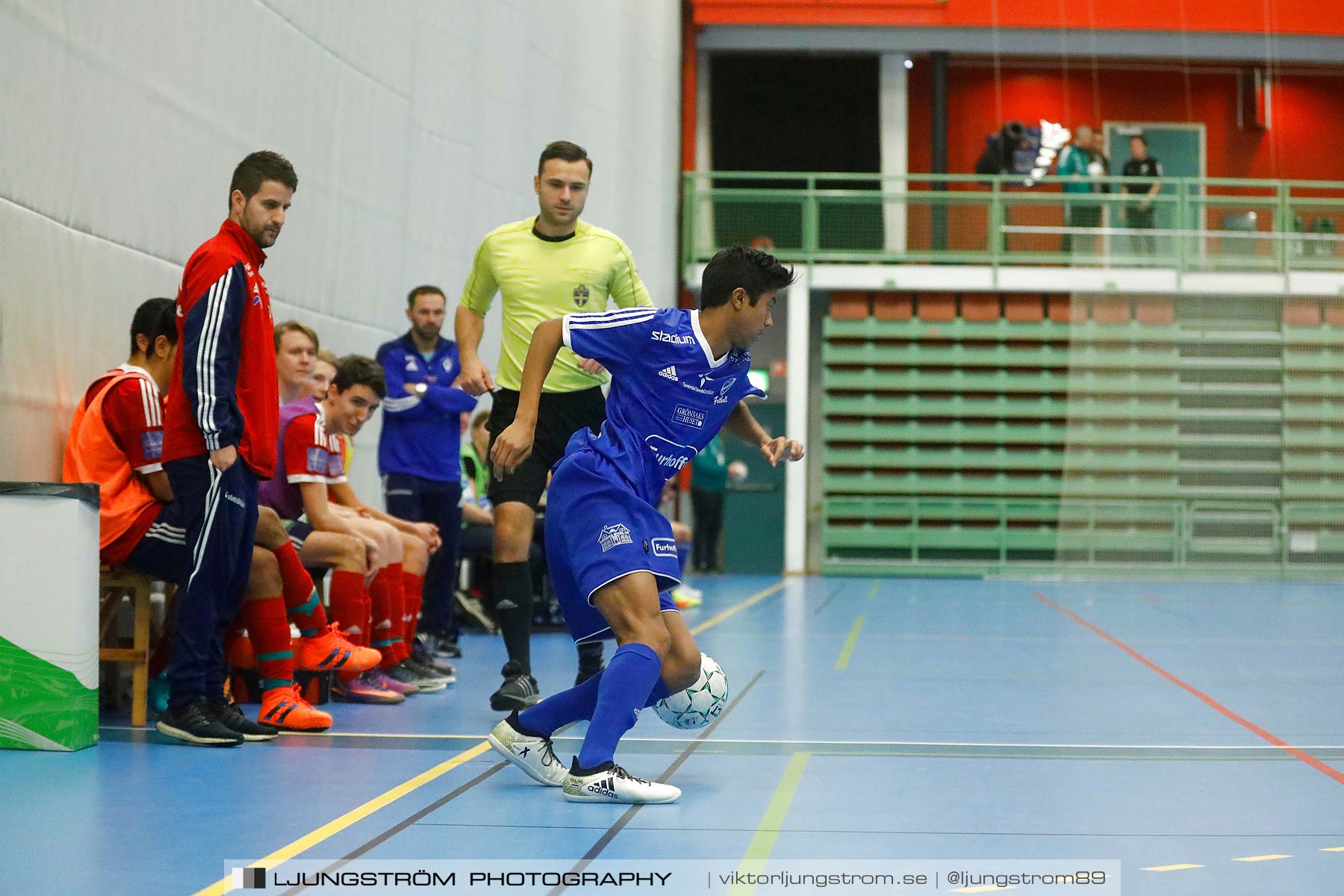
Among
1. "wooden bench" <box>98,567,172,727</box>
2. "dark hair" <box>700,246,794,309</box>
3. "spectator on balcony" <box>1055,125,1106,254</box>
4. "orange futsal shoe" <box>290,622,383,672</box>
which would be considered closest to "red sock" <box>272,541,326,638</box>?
"orange futsal shoe" <box>290,622,383,672</box>

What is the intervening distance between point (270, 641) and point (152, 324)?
1148mm

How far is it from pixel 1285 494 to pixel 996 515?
335cm

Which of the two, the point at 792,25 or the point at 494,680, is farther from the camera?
the point at 792,25

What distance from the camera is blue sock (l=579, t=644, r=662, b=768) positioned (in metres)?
3.58

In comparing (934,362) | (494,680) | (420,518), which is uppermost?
(934,362)

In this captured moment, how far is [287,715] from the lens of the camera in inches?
187

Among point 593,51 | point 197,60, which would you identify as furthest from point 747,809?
point 593,51

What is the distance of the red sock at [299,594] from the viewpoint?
512 cm

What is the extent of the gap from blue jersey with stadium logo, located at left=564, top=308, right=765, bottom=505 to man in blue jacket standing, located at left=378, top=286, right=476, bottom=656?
3208 mm

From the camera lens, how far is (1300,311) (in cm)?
1728

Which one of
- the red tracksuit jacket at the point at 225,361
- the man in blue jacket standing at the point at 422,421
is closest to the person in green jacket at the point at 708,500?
the man in blue jacket standing at the point at 422,421

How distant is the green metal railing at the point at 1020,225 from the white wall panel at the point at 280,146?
368cm

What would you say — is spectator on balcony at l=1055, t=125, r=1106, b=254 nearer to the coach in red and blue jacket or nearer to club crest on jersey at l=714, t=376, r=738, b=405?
the coach in red and blue jacket

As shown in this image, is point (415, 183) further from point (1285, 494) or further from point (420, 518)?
point (1285, 494)
